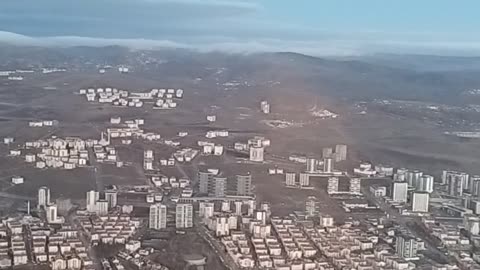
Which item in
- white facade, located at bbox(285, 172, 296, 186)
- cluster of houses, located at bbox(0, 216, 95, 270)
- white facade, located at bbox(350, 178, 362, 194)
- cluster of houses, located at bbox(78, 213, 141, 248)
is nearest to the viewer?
cluster of houses, located at bbox(0, 216, 95, 270)

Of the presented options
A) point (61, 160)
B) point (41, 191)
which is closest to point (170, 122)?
point (61, 160)

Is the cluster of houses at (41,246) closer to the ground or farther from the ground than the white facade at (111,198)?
closer to the ground

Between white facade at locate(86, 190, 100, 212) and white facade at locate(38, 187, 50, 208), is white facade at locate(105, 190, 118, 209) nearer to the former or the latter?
white facade at locate(86, 190, 100, 212)

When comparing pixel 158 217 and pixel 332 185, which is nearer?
pixel 158 217

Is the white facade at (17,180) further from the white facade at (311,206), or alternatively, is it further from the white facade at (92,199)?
the white facade at (311,206)

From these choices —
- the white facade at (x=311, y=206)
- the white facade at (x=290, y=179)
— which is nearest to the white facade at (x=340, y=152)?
the white facade at (x=290, y=179)

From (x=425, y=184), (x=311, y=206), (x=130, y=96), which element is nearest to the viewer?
(x=311, y=206)

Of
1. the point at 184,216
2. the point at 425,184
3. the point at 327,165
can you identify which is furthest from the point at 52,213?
the point at 425,184

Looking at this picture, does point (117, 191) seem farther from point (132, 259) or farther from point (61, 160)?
point (132, 259)

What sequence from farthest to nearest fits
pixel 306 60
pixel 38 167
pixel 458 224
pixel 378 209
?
1. pixel 306 60
2. pixel 38 167
3. pixel 378 209
4. pixel 458 224

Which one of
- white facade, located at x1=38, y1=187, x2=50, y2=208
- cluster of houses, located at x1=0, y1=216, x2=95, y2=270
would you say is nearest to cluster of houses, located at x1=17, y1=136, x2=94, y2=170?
white facade, located at x1=38, y1=187, x2=50, y2=208

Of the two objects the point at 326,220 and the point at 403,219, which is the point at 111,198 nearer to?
the point at 326,220
